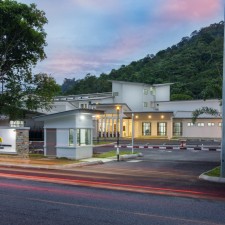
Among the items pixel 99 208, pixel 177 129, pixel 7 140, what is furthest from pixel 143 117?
pixel 99 208

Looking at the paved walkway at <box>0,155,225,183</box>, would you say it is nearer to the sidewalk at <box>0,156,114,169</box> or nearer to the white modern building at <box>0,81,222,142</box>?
the sidewalk at <box>0,156,114,169</box>

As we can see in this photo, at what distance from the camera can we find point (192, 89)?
81750mm

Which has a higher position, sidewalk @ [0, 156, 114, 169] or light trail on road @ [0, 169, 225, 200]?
light trail on road @ [0, 169, 225, 200]

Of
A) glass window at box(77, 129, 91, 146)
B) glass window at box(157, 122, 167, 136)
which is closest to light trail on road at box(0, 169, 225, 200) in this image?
glass window at box(77, 129, 91, 146)

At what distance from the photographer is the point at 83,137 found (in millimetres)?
27609

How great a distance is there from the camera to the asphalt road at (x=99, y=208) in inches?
363

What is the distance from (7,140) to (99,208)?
19234mm

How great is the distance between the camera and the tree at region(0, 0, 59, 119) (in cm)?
3155

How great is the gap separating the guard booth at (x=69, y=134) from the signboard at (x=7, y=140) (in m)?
2.38

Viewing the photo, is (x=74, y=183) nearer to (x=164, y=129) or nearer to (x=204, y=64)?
(x=164, y=129)

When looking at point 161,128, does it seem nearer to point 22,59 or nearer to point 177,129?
point 177,129

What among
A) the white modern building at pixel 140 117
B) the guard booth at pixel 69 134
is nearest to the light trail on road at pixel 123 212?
the guard booth at pixel 69 134

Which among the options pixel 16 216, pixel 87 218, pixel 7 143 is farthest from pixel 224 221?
pixel 7 143

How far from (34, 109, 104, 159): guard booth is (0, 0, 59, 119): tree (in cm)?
636
